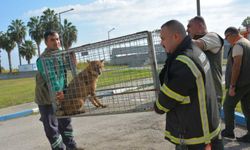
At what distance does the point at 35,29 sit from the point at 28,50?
5802mm

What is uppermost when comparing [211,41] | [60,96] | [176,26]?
[176,26]

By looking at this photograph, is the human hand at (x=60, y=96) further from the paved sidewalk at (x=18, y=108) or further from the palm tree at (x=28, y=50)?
the palm tree at (x=28, y=50)

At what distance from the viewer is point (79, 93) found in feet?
16.5


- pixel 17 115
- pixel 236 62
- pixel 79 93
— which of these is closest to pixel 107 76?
pixel 79 93

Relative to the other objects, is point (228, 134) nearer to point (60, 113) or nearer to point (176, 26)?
point (60, 113)

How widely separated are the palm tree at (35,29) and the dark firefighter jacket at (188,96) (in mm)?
82303

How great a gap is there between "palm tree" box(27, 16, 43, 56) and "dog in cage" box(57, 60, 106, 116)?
80268 millimetres

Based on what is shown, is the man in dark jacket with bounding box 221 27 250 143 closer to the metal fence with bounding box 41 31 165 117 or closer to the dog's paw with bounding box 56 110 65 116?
the metal fence with bounding box 41 31 165 117

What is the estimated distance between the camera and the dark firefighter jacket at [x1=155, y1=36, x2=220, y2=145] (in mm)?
3147

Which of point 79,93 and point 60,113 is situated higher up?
point 79,93

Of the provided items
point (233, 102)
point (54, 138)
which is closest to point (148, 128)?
point (233, 102)

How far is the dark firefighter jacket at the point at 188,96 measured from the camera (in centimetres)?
315

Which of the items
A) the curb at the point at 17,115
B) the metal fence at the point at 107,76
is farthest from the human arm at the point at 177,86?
the curb at the point at 17,115

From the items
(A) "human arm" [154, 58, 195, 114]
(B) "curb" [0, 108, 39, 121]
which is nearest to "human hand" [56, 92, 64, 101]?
(A) "human arm" [154, 58, 195, 114]
